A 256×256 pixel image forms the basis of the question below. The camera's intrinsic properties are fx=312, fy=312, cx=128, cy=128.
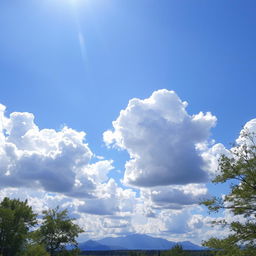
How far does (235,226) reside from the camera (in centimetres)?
1852

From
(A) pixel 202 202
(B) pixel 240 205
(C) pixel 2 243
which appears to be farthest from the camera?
(C) pixel 2 243

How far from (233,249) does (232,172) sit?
14.9ft

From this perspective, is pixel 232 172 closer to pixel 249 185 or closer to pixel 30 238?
pixel 249 185

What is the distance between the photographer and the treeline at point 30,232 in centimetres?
4547

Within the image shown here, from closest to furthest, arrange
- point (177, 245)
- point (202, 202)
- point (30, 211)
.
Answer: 1. point (202, 202)
2. point (30, 211)
3. point (177, 245)

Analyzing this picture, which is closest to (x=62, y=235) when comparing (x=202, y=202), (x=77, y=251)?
(x=77, y=251)

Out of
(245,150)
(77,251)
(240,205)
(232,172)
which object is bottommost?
(77,251)

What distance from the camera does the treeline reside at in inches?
1790

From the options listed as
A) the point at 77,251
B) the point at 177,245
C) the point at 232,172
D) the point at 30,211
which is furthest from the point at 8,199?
the point at 232,172

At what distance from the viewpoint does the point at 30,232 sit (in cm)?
4897

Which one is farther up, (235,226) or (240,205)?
(240,205)

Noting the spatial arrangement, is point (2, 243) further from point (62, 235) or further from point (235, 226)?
point (235, 226)

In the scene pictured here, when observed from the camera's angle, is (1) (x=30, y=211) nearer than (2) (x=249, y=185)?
No

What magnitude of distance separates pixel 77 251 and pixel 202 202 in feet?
136
